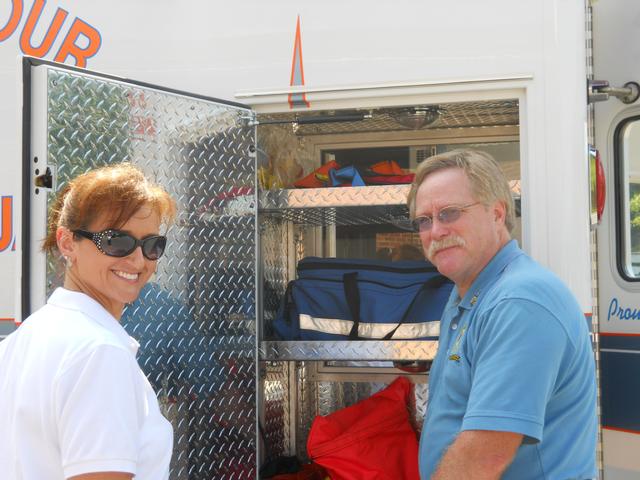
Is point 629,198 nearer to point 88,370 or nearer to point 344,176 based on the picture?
point 344,176

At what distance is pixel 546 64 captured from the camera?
9.16 feet

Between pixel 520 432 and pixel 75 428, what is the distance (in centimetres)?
95

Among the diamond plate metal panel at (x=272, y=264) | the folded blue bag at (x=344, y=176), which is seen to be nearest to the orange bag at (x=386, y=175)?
the folded blue bag at (x=344, y=176)

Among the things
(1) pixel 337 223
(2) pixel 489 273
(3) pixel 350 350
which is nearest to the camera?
(2) pixel 489 273

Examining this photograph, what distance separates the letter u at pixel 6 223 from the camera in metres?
3.19

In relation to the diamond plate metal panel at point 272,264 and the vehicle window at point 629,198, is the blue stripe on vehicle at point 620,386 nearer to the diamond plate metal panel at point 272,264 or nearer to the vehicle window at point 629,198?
the vehicle window at point 629,198

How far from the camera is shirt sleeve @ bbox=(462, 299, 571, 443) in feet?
5.79

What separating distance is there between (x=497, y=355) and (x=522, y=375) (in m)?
0.07

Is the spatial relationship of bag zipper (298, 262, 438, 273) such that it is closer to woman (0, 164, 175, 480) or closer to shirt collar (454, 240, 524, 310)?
shirt collar (454, 240, 524, 310)

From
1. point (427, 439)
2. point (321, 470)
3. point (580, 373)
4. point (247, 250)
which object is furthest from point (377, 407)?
point (580, 373)

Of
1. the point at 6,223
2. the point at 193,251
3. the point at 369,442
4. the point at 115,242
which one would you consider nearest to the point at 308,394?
the point at 369,442

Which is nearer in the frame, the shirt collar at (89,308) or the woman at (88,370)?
the woman at (88,370)

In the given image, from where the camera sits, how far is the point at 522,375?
1774 millimetres

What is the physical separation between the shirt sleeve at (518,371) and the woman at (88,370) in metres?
0.71
